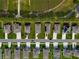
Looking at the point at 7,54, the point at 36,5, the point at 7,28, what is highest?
the point at 36,5

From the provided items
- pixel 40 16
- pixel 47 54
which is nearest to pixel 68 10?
pixel 40 16

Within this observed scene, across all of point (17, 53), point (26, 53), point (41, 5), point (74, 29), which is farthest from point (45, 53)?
point (41, 5)

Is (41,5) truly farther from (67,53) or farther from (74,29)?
(67,53)

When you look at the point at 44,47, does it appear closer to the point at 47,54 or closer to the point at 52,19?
the point at 47,54

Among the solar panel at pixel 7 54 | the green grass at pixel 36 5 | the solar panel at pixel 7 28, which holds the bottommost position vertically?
the solar panel at pixel 7 54

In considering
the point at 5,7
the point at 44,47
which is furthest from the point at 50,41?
the point at 5,7

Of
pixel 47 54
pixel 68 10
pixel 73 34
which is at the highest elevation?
pixel 68 10

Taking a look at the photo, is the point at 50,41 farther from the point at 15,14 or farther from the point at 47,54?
the point at 15,14

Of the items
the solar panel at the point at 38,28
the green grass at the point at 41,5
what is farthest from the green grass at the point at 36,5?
the solar panel at the point at 38,28

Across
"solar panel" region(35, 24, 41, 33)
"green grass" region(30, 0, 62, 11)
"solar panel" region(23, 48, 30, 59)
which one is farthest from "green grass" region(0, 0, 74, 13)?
"solar panel" region(23, 48, 30, 59)

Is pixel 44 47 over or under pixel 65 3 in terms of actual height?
under

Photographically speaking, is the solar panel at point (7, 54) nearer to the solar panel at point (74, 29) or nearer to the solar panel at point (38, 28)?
the solar panel at point (38, 28)
